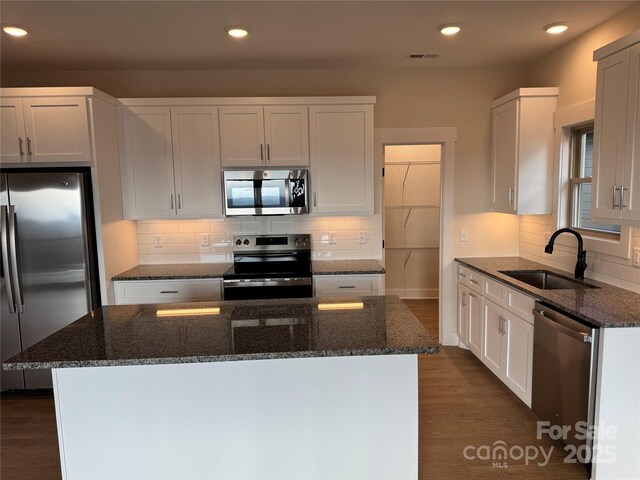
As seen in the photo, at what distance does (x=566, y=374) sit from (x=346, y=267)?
1767 millimetres

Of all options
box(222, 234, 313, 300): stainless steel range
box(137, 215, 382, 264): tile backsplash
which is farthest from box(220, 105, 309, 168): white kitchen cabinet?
box(222, 234, 313, 300): stainless steel range

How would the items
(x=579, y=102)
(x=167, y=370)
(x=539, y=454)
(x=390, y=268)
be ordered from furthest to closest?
1. (x=390, y=268)
2. (x=579, y=102)
3. (x=539, y=454)
4. (x=167, y=370)

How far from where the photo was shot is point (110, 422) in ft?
5.41

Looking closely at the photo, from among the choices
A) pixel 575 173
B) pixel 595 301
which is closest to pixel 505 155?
pixel 575 173

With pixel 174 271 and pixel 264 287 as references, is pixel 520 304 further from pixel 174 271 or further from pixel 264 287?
pixel 174 271

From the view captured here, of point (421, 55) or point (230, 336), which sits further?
point (421, 55)

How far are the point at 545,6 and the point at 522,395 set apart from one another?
2.48 m

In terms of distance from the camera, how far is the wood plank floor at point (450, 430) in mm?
2221

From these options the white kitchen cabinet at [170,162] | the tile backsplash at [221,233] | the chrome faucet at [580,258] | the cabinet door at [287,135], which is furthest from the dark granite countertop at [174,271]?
the chrome faucet at [580,258]

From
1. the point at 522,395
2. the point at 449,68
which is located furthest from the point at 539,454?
the point at 449,68

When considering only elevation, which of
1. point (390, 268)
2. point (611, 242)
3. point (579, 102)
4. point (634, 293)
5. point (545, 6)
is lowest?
point (390, 268)

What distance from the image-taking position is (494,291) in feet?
9.94

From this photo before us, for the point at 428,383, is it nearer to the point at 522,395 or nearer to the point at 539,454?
the point at 522,395

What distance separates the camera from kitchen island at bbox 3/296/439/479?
5.36 ft
